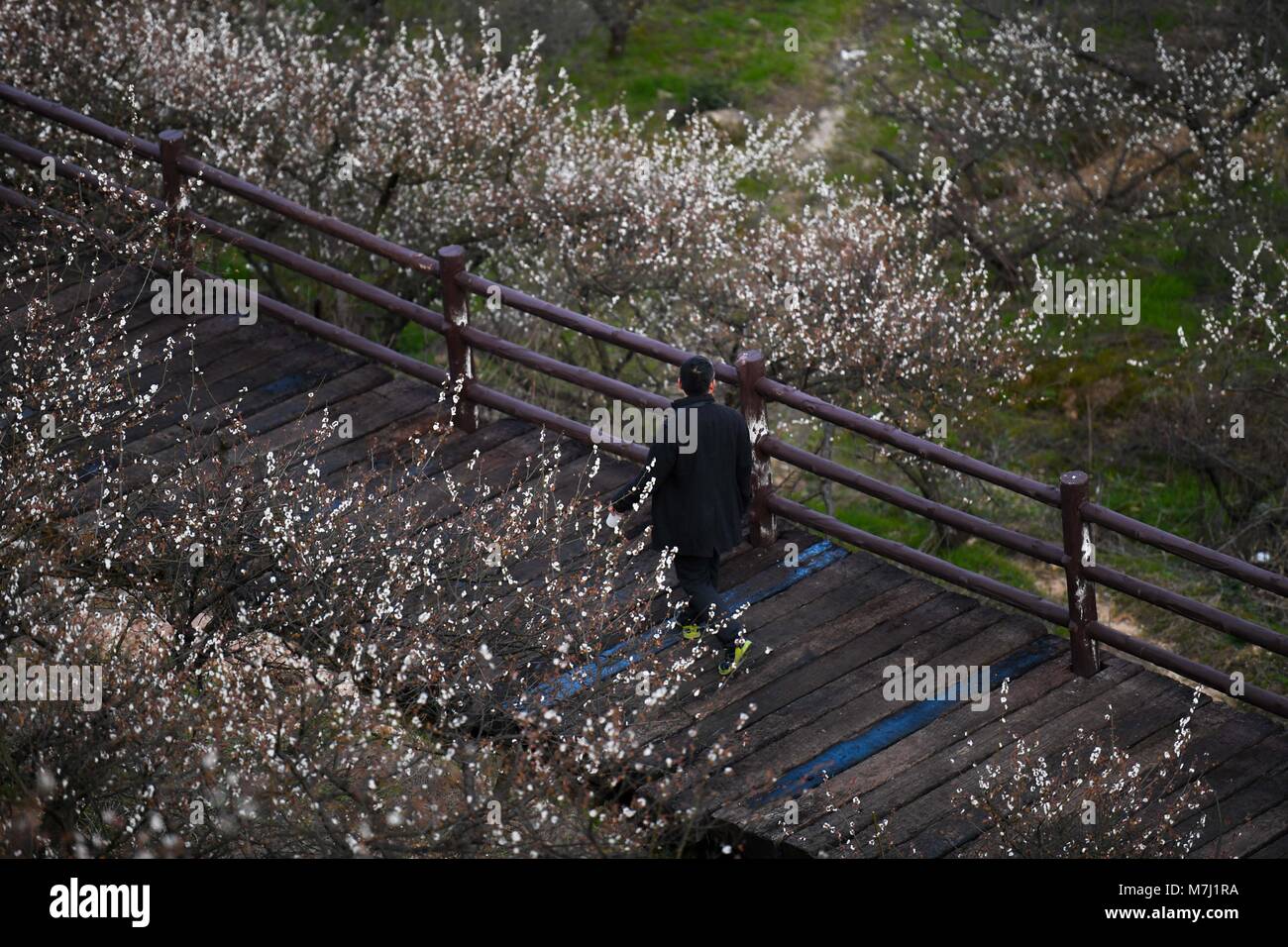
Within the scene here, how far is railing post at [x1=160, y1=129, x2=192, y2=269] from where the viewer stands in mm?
12211

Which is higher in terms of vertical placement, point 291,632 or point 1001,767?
point 291,632

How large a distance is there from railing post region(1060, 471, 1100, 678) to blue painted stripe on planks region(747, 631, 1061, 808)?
0.84 ft

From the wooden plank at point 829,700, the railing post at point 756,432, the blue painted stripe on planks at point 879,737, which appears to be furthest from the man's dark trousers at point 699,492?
the blue painted stripe on planks at point 879,737

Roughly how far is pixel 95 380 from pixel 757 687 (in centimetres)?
415

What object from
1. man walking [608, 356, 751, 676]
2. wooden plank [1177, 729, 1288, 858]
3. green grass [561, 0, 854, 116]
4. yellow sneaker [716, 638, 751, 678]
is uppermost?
green grass [561, 0, 854, 116]

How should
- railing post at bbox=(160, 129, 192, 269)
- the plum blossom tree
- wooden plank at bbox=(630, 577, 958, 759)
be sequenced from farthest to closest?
railing post at bbox=(160, 129, 192, 269) < wooden plank at bbox=(630, 577, 958, 759) < the plum blossom tree

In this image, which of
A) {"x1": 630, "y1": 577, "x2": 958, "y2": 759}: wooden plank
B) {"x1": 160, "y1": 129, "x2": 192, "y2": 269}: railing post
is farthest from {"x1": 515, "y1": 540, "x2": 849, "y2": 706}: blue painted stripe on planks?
{"x1": 160, "y1": 129, "x2": 192, "y2": 269}: railing post

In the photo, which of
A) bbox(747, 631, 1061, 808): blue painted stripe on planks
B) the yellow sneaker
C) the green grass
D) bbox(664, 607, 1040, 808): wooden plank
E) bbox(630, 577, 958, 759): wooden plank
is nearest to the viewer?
bbox(747, 631, 1061, 808): blue painted stripe on planks

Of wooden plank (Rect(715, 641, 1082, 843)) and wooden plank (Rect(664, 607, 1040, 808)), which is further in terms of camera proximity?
wooden plank (Rect(664, 607, 1040, 808))

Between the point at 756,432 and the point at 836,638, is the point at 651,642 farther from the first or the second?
the point at 756,432

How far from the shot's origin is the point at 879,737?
29.7ft

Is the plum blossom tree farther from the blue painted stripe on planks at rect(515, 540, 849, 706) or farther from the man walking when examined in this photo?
the man walking

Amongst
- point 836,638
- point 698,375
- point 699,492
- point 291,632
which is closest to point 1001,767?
point 836,638

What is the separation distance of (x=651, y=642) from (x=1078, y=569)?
235 cm
